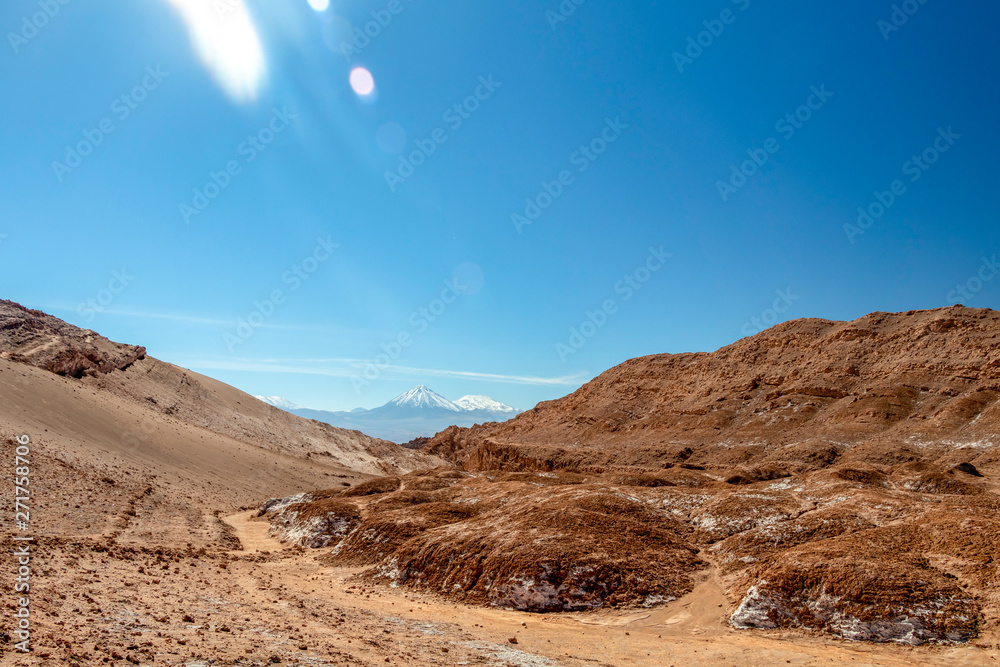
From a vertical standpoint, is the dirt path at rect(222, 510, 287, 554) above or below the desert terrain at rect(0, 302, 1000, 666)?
below

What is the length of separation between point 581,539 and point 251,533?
2055 cm

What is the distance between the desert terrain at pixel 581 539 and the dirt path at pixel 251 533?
293 millimetres

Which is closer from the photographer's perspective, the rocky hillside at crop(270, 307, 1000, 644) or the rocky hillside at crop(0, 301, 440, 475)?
the rocky hillside at crop(270, 307, 1000, 644)

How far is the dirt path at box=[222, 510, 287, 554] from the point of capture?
2590 centimetres

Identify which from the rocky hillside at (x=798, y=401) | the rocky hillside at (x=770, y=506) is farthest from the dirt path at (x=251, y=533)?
the rocky hillside at (x=798, y=401)

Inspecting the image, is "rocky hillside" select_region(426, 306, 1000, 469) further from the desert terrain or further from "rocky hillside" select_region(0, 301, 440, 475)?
"rocky hillside" select_region(0, 301, 440, 475)

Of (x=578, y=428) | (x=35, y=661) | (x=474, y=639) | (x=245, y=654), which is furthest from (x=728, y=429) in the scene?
(x=35, y=661)

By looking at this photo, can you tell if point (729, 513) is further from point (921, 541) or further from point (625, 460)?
point (625, 460)

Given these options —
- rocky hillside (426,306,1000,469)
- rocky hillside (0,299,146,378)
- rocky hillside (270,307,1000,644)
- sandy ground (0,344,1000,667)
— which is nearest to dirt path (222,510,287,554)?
sandy ground (0,344,1000,667)

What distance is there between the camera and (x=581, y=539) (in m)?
17.8

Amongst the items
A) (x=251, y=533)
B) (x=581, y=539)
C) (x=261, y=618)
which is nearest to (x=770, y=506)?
(x=581, y=539)

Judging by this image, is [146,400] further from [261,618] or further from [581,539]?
[581,539]

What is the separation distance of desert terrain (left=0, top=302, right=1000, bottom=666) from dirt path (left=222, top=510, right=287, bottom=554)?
293 mm

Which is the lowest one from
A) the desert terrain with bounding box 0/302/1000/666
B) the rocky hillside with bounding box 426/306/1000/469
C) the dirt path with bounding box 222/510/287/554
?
the dirt path with bounding box 222/510/287/554
